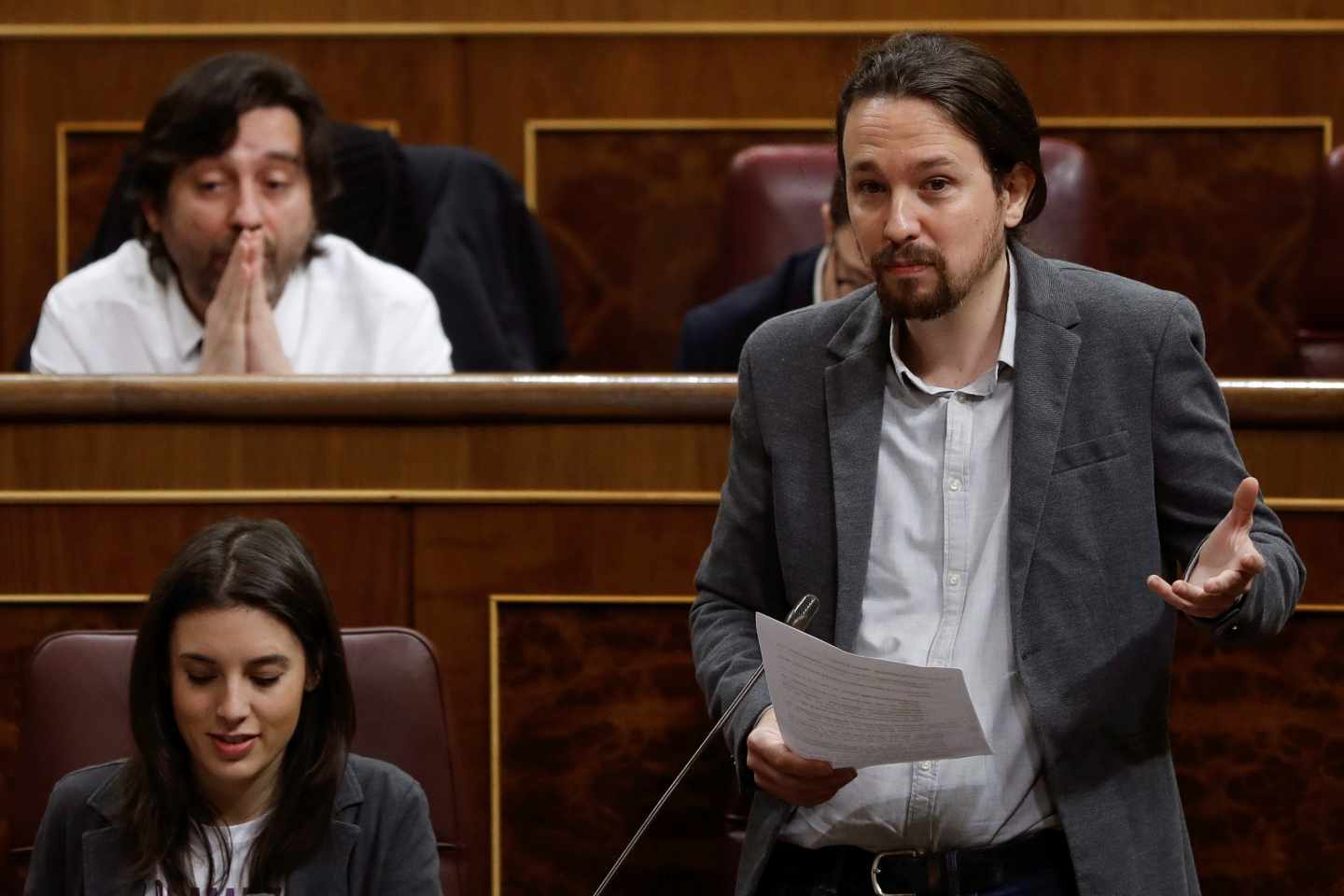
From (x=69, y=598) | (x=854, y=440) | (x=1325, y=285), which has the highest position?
(x=1325, y=285)

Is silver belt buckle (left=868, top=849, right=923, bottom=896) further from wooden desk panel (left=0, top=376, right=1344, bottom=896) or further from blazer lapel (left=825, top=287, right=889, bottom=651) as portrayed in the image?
wooden desk panel (left=0, top=376, right=1344, bottom=896)

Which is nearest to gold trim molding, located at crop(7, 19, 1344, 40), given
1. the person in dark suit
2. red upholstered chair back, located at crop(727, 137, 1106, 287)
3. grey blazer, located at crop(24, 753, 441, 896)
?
red upholstered chair back, located at crop(727, 137, 1106, 287)

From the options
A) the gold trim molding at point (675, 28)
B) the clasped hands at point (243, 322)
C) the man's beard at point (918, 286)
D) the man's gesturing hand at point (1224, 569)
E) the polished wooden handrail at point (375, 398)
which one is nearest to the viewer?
the man's gesturing hand at point (1224, 569)

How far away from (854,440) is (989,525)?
0.27 ft

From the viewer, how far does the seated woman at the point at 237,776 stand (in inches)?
37.8

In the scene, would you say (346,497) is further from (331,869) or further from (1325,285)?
(1325,285)

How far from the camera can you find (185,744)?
0.99m

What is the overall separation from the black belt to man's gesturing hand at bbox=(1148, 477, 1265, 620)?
0.50 ft

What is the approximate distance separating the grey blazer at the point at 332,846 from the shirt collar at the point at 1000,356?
1.20 feet

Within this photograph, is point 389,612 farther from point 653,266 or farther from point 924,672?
point 653,266

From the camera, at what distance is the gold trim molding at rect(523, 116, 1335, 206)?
6.18ft

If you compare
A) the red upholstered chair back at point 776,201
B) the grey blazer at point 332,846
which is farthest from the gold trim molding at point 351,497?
the red upholstered chair back at point 776,201

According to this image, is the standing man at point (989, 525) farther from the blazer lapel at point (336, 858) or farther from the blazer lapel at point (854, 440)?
the blazer lapel at point (336, 858)

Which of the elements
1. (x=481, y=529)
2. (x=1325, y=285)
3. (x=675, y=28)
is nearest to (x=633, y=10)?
(x=675, y=28)
